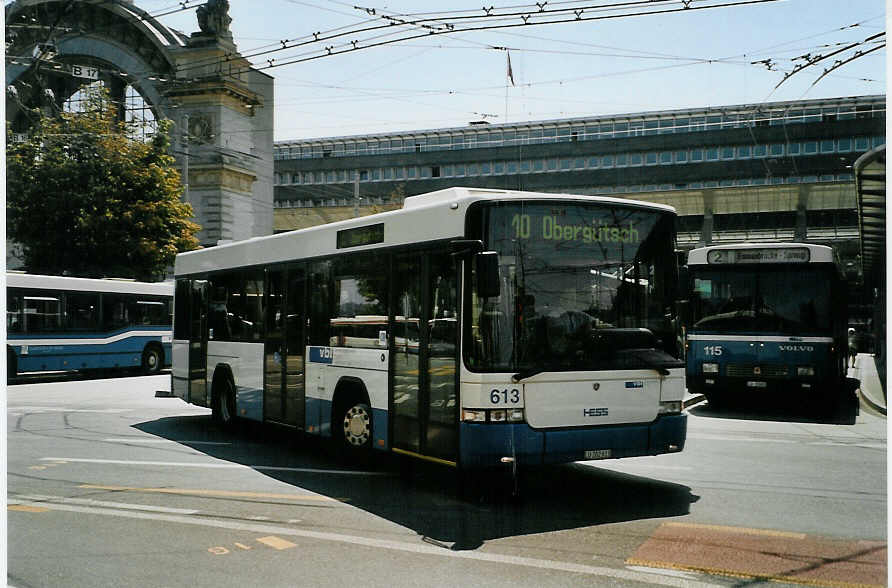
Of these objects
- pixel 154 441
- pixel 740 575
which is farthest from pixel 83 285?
pixel 740 575

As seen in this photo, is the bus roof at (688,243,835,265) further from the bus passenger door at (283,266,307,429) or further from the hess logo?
the hess logo

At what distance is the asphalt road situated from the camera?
5.80 m

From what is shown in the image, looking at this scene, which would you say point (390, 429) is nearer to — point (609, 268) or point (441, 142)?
point (609, 268)

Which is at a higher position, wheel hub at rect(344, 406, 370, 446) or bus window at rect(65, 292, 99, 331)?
bus window at rect(65, 292, 99, 331)

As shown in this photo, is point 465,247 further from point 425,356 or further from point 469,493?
point 469,493

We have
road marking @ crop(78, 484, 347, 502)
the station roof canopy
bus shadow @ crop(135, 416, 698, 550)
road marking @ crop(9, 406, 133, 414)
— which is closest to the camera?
bus shadow @ crop(135, 416, 698, 550)

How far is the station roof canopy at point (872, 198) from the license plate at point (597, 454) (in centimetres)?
606

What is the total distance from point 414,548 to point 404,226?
3.50 metres

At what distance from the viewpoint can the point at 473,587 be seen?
5465mm

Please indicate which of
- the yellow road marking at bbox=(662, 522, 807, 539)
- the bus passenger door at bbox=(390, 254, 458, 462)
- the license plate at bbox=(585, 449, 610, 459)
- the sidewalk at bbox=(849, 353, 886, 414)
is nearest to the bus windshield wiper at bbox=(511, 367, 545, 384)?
the bus passenger door at bbox=(390, 254, 458, 462)

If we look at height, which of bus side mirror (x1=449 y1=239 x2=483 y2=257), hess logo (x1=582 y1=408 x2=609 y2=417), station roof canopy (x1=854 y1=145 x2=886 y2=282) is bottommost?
hess logo (x1=582 y1=408 x2=609 y2=417)

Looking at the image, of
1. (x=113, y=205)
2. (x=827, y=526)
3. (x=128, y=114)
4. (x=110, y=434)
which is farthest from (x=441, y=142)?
(x=827, y=526)

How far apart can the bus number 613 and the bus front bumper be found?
0.20 metres

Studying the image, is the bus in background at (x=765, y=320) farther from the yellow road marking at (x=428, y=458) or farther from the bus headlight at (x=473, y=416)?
the bus headlight at (x=473, y=416)
